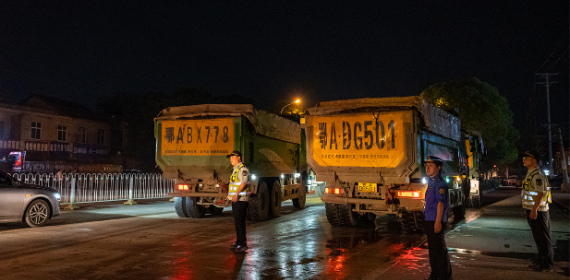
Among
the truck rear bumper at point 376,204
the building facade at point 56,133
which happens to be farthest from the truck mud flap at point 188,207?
the building facade at point 56,133

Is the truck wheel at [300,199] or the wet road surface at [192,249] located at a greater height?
the truck wheel at [300,199]

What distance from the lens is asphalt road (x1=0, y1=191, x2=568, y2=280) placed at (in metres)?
6.16

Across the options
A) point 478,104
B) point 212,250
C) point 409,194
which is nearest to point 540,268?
point 409,194

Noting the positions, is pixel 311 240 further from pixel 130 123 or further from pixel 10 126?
pixel 130 123

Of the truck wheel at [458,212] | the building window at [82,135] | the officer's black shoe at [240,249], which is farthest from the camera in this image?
the building window at [82,135]

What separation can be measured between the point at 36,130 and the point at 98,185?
24.1 meters

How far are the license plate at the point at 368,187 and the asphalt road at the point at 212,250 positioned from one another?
3.30 feet

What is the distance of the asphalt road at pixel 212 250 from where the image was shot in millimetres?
6164

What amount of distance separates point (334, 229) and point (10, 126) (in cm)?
3429

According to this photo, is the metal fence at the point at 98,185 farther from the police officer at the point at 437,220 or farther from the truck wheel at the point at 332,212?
the police officer at the point at 437,220

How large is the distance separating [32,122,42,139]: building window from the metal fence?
21954 millimetres

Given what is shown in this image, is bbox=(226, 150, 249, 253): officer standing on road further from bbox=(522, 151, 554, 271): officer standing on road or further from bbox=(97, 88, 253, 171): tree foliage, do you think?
bbox=(97, 88, 253, 171): tree foliage

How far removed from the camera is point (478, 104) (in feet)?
105

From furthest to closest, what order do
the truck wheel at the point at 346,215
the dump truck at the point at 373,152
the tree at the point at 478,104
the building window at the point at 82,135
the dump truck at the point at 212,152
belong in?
the building window at the point at 82,135 → the tree at the point at 478,104 → the dump truck at the point at 212,152 → the truck wheel at the point at 346,215 → the dump truck at the point at 373,152
